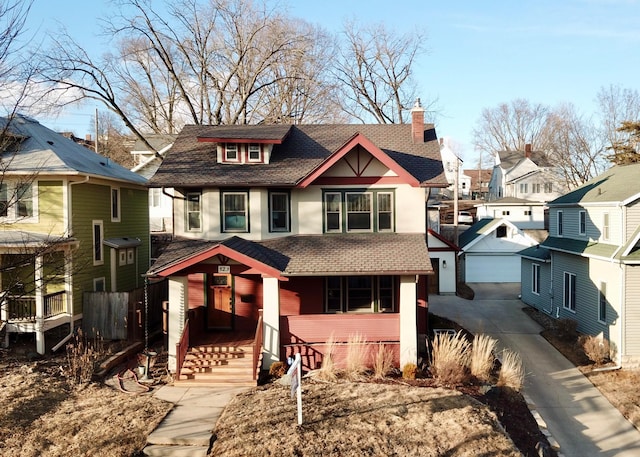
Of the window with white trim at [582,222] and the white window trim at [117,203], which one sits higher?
the white window trim at [117,203]

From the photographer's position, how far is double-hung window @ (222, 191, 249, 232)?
17.1 meters

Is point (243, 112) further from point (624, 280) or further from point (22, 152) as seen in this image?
point (624, 280)

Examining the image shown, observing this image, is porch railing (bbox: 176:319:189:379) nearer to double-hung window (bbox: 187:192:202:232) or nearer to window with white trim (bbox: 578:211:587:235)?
double-hung window (bbox: 187:192:202:232)

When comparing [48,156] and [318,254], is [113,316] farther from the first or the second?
[318,254]

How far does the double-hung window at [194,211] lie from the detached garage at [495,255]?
66.3 ft

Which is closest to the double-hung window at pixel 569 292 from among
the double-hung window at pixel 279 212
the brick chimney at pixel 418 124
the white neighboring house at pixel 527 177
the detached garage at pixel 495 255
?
the brick chimney at pixel 418 124

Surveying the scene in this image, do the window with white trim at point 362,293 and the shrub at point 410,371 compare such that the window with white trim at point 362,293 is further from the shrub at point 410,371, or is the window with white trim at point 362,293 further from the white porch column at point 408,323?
the shrub at point 410,371

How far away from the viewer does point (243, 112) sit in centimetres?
3291

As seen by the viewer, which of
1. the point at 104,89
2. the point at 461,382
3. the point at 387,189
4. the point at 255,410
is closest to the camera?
the point at 255,410

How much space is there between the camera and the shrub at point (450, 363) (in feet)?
45.9

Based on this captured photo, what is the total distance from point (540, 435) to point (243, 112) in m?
26.3

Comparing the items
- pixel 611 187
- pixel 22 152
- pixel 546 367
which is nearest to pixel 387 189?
pixel 546 367

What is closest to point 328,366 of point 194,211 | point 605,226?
point 194,211

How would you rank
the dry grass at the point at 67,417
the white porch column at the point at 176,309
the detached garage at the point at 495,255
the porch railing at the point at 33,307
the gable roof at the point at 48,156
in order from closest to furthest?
the dry grass at the point at 67,417, the white porch column at the point at 176,309, the porch railing at the point at 33,307, the gable roof at the point at 48,156, the detached garage at the point at 495,255
